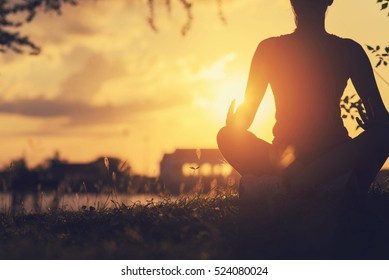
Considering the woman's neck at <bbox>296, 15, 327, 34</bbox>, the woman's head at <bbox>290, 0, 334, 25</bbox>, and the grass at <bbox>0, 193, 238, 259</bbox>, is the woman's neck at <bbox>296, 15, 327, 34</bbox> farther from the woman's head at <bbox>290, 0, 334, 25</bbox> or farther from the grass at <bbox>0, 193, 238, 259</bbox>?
the grass at <bbox>0, 193, 238, 259</bbox>

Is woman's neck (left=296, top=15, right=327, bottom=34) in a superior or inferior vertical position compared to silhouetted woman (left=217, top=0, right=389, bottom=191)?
superior

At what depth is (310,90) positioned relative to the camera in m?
8.97

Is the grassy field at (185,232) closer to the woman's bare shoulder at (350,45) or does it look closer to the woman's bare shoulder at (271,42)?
the woman's bare shoulder at (350,45)

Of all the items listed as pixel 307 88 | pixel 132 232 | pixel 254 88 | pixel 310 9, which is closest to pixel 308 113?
pixel 307 88

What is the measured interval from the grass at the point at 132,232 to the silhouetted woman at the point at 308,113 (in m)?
0.93

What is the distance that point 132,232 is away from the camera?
7.94 metres

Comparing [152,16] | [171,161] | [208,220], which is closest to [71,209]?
[208,220]

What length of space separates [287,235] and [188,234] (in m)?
1.12

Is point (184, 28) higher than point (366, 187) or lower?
higher

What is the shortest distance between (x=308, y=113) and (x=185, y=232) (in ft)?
7.27

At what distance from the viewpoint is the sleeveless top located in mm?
8875

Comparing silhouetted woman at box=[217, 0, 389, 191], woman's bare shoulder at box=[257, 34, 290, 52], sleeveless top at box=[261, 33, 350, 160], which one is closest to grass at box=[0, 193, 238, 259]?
silhouetted woman at box=[217, 0, 389, 191]

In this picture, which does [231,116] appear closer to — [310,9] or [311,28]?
[311,28]

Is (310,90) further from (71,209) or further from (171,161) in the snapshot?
(171,161)
